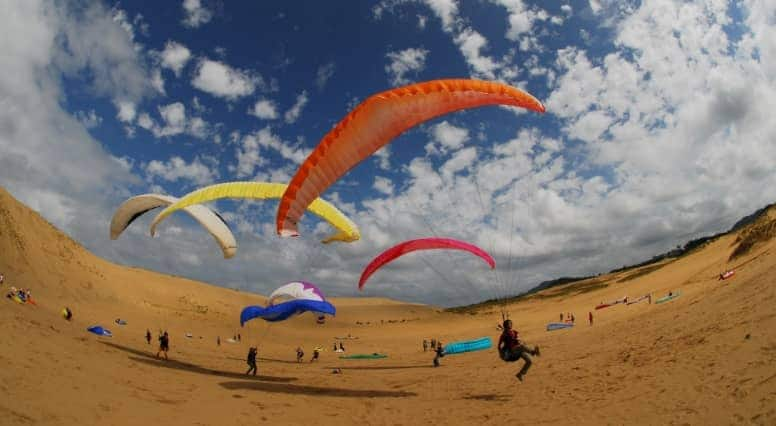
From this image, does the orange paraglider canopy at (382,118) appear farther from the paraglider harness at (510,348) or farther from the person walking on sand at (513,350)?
the paraglider harness at (510,348)

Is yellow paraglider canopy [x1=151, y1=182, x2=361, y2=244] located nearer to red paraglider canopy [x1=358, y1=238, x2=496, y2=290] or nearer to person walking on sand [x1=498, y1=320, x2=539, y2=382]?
red paraglider canopy [x1=358, y1=238, x2=496, y2=290]

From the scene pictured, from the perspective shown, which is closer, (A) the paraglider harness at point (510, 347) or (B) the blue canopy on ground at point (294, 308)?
(A) the paraglider harness at point (510, 347)

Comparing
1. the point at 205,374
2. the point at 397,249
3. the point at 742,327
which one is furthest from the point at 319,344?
the point at 742,327

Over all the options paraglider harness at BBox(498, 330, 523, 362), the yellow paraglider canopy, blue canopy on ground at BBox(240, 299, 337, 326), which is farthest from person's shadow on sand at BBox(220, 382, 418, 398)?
the yellow paraglider canopy

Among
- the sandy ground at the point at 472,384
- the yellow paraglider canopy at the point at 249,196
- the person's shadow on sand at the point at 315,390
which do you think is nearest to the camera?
the sandy ground at the point at 472,384

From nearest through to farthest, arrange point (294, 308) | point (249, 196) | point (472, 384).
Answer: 1. point (472, 384)
2. point (249, 196)
3. point (294, 308)

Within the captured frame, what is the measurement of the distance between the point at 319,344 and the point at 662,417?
36294 mm

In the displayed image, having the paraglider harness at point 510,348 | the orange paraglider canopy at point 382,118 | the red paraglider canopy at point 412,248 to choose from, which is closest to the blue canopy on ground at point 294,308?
the red paraglider canopy at point 412,248

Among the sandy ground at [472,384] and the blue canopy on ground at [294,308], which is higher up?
the blue canopy on ground at [294,308]

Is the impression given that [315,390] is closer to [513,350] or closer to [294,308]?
[294,308]

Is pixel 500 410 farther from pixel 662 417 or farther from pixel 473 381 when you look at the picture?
pixel 473 381

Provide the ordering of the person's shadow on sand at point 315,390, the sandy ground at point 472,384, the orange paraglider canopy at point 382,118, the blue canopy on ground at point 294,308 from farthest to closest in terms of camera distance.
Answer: the blue canopy on ground at point 294,308 < the person's shadow on sand at point 315,390 < the orange paraglider canopy at point 382,118 < the sandy ground at point 472,384

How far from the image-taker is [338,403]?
10.9 metres

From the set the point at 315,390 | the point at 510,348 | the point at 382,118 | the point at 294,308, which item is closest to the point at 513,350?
the point at 510,348
